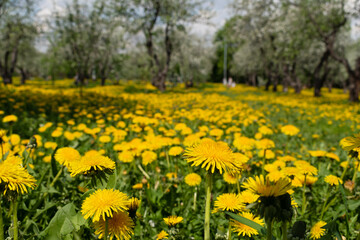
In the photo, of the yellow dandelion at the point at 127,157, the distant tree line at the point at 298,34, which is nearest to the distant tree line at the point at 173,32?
the distant tree line at the point at 298,34

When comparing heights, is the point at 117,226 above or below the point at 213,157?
below

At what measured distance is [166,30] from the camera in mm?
16531

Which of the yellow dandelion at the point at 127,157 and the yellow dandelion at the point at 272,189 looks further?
the yellow dandelion at the point at 127,157

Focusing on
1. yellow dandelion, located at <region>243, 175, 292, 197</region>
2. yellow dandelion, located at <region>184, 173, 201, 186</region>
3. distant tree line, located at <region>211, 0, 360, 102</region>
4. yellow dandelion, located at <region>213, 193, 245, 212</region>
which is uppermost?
distant tree line, located at <region>211, 0, 360, 102</region>

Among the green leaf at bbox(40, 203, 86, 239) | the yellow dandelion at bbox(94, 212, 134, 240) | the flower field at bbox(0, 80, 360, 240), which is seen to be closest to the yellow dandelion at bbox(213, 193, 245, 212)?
the flower field at bbox(0, 80, 360, 240)

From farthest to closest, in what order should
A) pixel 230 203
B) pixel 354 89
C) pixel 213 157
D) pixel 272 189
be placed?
pixel 354 89, pixel 230 203, pixel 213 157, pixel 272 189

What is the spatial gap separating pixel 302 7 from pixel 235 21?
39.7 feet

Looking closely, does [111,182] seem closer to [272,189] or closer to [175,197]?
[272,189]

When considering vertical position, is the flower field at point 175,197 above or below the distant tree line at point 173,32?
below

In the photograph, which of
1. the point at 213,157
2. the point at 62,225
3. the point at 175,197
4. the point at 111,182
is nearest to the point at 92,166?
the point at 111,182

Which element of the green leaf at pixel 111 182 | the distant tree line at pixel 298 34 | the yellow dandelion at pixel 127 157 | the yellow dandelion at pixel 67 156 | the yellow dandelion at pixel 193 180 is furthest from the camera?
the distant tree line at pixel 298 34

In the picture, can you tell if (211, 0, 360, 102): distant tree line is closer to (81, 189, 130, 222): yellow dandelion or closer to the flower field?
the flower field

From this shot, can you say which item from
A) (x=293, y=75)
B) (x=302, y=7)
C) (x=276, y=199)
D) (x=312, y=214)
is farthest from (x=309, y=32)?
(x=276, y=199)

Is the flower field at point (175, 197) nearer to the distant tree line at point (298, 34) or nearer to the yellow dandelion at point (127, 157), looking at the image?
the yellow dandelion at point (127, 157)
